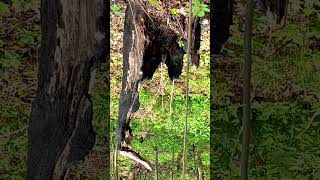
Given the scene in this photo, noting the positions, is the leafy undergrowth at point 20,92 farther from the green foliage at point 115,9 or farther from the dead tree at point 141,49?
the green foliage at point 115,9

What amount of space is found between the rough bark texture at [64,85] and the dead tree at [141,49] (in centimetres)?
65

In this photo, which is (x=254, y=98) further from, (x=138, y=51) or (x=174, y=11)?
(x=174, y=11)

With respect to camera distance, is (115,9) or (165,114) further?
(165,114)

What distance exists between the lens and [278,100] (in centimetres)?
106

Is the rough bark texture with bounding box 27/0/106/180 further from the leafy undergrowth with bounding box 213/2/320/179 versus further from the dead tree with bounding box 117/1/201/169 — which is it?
the dead tree with bounding box 117/1/201/169

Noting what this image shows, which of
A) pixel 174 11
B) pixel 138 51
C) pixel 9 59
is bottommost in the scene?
pixel 9 59

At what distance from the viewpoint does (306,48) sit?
41.1 inches

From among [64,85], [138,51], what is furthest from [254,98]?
[138,51]

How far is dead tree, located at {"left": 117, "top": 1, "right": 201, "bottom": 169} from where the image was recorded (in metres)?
1.75

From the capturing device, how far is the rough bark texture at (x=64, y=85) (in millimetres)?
1038

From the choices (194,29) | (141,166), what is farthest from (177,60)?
(141,166)

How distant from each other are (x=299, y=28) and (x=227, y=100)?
21cm

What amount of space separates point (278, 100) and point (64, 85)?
46 centimetres

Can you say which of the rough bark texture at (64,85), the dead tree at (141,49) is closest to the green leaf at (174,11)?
the dead tree at (141,49)
